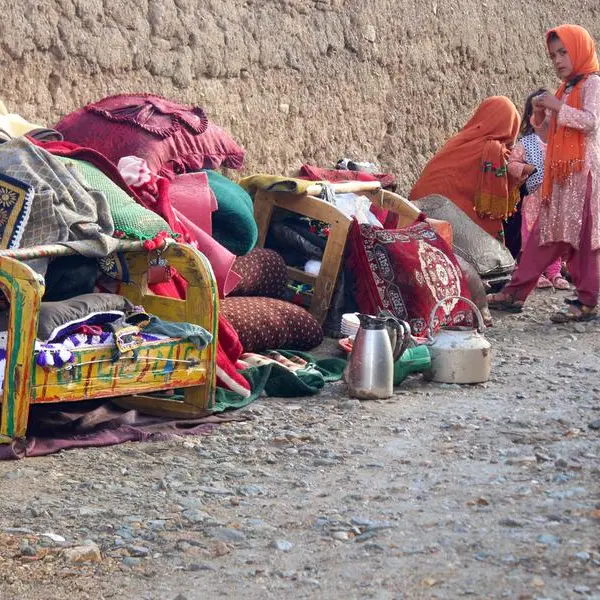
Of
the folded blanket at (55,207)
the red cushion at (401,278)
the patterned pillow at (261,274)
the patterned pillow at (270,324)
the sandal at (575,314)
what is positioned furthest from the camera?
the sandal at (575,314)

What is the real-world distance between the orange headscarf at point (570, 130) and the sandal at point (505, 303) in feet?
2.16

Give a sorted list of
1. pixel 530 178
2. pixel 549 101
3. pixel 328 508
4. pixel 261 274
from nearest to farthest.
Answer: pixel 328 508
pixel 261 274
pixel 549 101
pixel 530 178

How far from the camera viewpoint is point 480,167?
8.05 metres

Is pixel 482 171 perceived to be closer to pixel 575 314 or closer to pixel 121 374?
pixel 575 314

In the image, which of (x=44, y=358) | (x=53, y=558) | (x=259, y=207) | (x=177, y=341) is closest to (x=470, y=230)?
(x=259, y=207)

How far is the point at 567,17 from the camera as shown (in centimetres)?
1141

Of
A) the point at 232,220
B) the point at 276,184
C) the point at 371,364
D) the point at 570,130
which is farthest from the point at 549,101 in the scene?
A: the point at 371,364

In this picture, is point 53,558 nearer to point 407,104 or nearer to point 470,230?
point 470,230

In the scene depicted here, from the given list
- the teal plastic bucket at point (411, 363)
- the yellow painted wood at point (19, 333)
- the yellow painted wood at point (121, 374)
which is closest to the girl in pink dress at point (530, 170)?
the teal plastic bucket at point (411, 363)

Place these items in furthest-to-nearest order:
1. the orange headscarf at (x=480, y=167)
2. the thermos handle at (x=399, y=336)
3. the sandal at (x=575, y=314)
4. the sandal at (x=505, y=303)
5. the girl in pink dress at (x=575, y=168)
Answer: the orange headscarf at (x=480, y=167) < the sandal at (x=505, y=303) < the sandal at (x=575, y=314) < the girl in pink dress at (x=575, y=168) < the thermos handle at (x=399, y=336)

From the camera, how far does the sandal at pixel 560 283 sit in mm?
8453

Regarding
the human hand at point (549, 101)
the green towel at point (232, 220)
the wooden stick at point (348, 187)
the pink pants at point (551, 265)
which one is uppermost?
the human hand at point (549, 101)

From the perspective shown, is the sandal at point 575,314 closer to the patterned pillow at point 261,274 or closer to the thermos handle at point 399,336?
the patterned pillow at point 261,274

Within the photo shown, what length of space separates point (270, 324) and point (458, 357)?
2.88 feet
